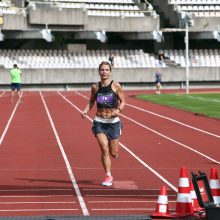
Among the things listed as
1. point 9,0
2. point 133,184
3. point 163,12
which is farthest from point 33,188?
point 163,12

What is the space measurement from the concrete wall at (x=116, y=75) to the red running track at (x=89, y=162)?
1179 inches

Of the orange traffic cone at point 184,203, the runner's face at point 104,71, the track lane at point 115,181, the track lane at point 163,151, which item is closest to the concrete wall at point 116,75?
the track lane at point 163,151

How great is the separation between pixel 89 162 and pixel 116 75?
155ft

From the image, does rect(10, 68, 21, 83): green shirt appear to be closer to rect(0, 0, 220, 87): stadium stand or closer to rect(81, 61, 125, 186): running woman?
rect(0, 0, 220, 87): stadium stand

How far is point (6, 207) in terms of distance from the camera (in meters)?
11.1

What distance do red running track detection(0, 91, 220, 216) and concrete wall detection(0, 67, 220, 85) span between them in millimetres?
29937

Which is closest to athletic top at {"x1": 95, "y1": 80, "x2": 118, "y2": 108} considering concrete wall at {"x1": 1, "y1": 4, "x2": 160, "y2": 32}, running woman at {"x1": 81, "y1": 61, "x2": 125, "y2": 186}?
running woman at {"x1": 81, "y1": 61, "x2": 125, "y2": 186}

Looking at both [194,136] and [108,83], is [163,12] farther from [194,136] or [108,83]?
[108,83]

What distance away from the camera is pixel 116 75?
64000mm

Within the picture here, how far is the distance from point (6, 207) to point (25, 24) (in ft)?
170

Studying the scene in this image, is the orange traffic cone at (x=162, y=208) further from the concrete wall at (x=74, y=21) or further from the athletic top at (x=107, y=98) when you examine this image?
the concrete wall at (x=74, y=21)

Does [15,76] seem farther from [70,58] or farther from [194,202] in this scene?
[194,202]

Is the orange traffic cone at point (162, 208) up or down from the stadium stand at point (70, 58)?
up

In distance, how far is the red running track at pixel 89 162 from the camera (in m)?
11.5
